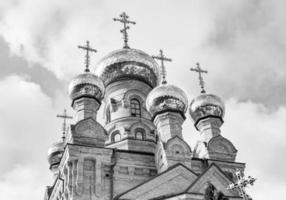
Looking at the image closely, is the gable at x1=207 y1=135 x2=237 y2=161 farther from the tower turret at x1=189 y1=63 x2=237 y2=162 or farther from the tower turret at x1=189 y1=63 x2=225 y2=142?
the tower turret at x1=189 y1=63 x2=225 y2=142

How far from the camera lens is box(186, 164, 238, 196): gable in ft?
39.3

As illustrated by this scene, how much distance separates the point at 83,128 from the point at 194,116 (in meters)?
4.05

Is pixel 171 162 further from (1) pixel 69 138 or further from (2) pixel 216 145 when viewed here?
(1) pixel 69 138

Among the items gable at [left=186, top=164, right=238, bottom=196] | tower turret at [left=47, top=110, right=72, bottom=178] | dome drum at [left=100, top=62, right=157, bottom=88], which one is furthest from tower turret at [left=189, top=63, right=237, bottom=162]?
tower turret at [left=47, top=110, right=72, bottom=178]

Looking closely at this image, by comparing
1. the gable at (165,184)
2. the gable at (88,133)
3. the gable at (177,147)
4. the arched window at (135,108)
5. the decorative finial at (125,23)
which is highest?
the decorative finial at (125,23)

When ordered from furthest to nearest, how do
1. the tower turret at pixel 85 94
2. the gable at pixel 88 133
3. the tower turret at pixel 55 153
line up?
the tower turret at pixel 55 153 → the tower turret at pixel 85 94 → the gable at pixel 88 133

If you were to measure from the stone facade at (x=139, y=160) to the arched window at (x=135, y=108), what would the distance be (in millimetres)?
247

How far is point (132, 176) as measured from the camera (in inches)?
527

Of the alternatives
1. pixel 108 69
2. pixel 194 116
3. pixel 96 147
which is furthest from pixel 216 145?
pixel 108 69

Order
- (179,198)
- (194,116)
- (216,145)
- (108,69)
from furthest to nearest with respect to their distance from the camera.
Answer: (108,69) < (194,116) < (216,145) < (179,198)

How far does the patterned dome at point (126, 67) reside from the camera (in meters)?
17.3

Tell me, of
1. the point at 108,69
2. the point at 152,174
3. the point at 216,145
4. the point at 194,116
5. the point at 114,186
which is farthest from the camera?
the point at 108,69

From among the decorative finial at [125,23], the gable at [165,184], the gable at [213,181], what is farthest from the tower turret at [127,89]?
the gable at [213,181]

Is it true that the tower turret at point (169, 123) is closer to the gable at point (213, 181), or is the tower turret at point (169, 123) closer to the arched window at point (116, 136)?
the gable at point (213, 181)
